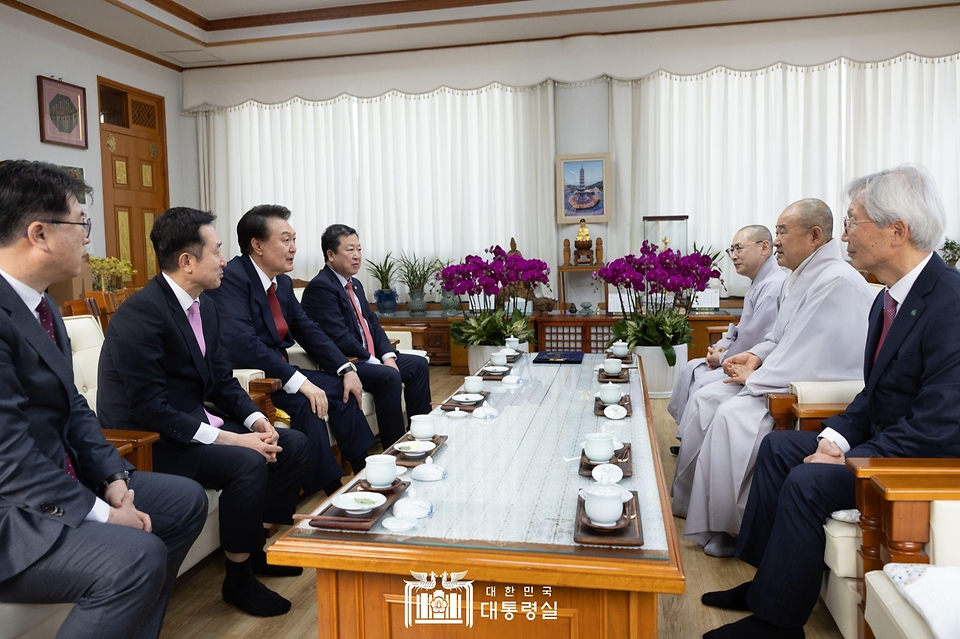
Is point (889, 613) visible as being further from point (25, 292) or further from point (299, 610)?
point (25, 292)

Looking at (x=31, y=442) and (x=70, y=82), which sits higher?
(x=70, y=82)

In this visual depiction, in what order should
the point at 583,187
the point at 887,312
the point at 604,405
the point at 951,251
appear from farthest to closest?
the point at 583,187
the point at 951,251
the point at 604,405
the point at 887,312

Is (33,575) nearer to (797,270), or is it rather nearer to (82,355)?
(82,355)

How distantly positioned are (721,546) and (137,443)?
6.62 ft

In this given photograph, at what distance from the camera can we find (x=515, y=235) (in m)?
7.00

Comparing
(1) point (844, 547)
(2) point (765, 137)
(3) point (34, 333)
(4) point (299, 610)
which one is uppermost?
(2) point (765, 137)

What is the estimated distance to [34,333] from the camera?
5.17 feet

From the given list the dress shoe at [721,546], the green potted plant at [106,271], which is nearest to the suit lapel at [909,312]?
the dress shoe at [721,546]

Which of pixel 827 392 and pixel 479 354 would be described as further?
pixel 479 354

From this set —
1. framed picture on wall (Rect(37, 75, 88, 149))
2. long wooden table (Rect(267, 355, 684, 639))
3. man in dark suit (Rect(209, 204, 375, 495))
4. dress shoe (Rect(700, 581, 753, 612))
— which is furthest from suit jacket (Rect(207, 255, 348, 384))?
framed picture on wall (Rect(37, 75, 88, 149))

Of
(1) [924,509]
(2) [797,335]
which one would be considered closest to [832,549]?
(1) [924,509]

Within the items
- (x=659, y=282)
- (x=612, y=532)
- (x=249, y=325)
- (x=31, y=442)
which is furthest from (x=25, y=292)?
(x=659, y=282)

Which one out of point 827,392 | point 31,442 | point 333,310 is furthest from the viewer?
point 333,310

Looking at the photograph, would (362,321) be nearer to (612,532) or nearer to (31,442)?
(31,442)
